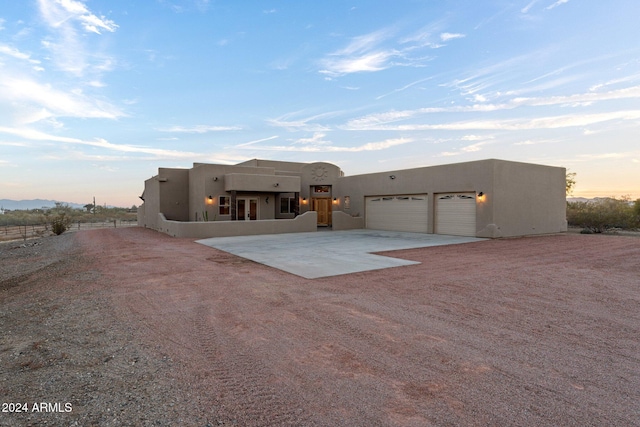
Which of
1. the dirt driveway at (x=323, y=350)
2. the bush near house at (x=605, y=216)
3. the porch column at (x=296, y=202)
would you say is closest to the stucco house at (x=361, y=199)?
the porch column at (x=296, y=202)

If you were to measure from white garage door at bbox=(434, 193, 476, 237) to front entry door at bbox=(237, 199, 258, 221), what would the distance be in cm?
1190

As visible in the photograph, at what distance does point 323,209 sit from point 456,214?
36.5ft

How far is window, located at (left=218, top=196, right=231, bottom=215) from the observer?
20797mm

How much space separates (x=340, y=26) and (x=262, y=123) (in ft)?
36.2

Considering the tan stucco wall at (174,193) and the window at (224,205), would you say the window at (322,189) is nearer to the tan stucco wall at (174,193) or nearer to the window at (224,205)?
the window at (224,205)

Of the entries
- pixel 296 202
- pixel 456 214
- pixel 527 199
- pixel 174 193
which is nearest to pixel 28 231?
pixel 174 193

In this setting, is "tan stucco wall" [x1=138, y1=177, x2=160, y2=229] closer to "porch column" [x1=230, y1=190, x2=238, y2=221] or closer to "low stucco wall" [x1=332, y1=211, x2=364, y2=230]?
"porch column" [x1=230, y1=190, x2=238, y2=221]

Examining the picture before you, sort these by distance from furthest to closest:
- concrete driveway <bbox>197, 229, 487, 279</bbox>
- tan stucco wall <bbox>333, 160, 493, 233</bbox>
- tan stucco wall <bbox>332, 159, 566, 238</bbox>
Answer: tan stucco wall <bbox>333, 160, 493, 233</bbox>
tan stucco wall <bbox>332, 159, 566, 238</bbox>
concrete driveway <bbox>197, 229, 487, 279</bbox>

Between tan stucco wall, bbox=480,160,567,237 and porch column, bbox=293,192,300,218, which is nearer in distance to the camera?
tan stucco wall, bbox=480,160,567,237

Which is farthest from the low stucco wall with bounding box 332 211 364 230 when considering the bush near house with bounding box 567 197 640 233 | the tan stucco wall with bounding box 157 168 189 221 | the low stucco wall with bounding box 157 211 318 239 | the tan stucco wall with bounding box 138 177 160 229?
the bush near house with bounding box 567 197 640 233

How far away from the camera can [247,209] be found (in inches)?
852

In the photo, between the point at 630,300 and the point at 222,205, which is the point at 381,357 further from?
the point at 222,205

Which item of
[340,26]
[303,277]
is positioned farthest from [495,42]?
[303,277]

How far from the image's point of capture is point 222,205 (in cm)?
2091
